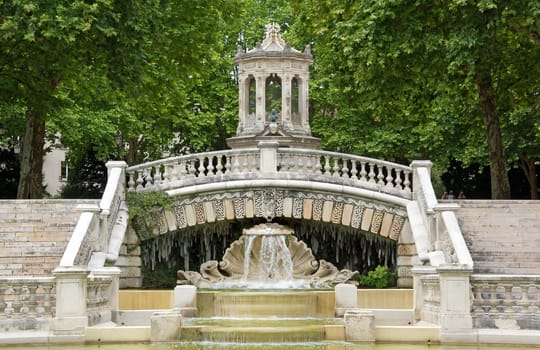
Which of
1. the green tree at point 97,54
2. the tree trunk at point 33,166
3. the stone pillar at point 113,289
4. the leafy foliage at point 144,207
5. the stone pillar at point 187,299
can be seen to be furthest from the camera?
the tree trunk at point 33,166

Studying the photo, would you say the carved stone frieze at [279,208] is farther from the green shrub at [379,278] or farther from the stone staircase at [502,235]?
the stone staircase at [502,235]

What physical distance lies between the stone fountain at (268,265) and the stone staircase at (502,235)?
299 centimetres

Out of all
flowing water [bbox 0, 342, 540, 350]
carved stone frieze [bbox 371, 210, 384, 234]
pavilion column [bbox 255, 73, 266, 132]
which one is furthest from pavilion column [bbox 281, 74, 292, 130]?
flowing water [bbox 0, 342, 540, 350]

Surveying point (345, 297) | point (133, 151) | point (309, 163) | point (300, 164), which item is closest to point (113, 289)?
point (345, 297)

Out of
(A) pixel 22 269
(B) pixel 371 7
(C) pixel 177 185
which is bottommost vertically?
(A) pixel 22 269

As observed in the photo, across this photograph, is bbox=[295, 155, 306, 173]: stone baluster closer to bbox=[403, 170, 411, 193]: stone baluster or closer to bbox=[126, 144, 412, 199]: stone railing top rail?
bbox=[126, 144, 412, 199]: stone railing top rail

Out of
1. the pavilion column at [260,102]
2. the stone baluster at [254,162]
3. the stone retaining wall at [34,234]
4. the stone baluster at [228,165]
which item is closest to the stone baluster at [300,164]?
the stone baluster at [254,162]

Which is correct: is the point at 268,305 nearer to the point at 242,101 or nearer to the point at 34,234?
the point at 34,234

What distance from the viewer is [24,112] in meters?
30.0

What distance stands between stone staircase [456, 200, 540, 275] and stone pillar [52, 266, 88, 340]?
754cm

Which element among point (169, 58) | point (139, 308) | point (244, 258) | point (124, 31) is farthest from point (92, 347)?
point (169, 58)

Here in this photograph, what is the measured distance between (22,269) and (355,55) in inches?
346

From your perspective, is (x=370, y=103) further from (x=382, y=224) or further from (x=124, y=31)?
(x=124, y=31)

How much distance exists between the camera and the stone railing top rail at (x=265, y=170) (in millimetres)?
22219
